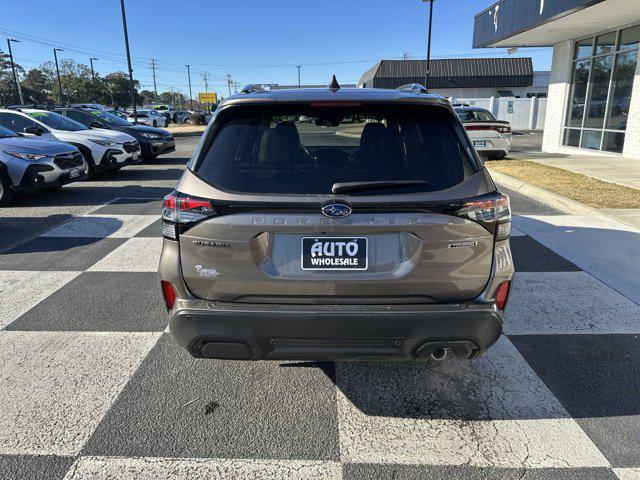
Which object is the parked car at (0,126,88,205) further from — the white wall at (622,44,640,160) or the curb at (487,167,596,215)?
the white wall at (622,44,640,160)

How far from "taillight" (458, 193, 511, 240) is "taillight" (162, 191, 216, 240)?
1259mm

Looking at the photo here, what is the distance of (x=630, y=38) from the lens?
44.0 feet

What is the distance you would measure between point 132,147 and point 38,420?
10.0m

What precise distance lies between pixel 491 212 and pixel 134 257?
439 centimetres

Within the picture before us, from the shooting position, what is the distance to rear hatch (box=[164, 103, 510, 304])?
228 centimetres

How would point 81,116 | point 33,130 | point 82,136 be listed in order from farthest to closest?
1. point 81,116
2. point 82,136
3. point 33,130

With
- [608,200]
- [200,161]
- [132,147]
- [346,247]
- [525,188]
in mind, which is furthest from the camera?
[132,147]

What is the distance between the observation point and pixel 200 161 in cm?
252

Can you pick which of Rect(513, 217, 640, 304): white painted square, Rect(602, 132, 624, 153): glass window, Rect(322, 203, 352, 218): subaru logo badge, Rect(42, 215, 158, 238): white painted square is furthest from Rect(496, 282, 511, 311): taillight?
Rect(602, 132, 624, 153): glass window

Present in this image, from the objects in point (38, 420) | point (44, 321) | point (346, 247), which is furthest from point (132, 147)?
point (346, 247)

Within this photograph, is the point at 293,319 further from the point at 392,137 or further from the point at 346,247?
the point at 392,137

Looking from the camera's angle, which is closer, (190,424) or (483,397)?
(190,424)

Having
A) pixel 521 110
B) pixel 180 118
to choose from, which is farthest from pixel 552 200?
pixel 180 118

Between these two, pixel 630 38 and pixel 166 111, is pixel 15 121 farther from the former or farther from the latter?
pixel 166 111
